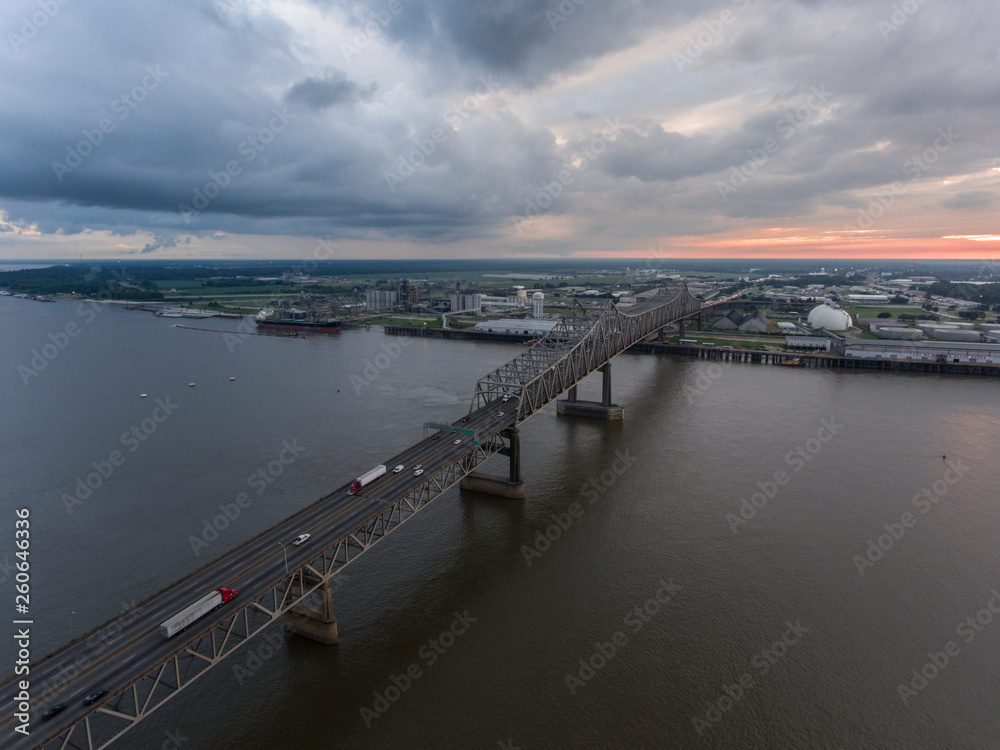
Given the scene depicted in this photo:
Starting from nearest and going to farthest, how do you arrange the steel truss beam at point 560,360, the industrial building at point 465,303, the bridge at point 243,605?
the bridge at point 243,605 < the steel truss beam at point 560,360 < the industrial building at point 465,303

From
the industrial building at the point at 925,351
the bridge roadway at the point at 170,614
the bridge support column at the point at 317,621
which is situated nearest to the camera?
the bridge roadway at the point at 170,614

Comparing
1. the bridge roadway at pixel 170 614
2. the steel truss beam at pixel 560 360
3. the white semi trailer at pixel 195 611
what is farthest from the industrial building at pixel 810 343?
the white semi trailer at pixel 195 611

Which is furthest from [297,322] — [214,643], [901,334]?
[901,334]

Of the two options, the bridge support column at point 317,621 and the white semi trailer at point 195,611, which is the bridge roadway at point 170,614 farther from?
the bridge support column at point 317,621

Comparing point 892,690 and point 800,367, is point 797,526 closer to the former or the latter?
point 892,690

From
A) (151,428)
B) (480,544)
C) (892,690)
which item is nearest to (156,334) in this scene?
(151,428)

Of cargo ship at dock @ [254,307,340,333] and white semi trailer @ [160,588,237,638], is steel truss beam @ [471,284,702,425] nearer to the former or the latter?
white semi trailer @ [160,588,237,638]
